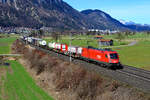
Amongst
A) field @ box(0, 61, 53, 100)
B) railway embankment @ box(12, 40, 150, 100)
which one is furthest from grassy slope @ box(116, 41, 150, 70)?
field @ box(0, 61, 53, 100)

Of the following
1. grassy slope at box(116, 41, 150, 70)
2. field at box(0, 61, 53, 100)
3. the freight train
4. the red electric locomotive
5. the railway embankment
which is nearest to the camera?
the railway embankment

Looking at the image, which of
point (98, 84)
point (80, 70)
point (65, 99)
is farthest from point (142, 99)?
point (80, 70)

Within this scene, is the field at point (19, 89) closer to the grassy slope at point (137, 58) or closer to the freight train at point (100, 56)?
the freight train at point (100, 56)

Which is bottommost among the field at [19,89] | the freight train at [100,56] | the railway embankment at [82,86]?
the field at [19,89]

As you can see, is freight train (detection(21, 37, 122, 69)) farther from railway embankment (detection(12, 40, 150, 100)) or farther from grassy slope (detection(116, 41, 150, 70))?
grassy slope (detection(116, 41, 150, 70))

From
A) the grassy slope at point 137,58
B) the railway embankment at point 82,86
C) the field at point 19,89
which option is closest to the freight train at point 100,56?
the railway embankment at point 82,86

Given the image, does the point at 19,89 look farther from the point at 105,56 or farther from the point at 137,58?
the point at 137,58

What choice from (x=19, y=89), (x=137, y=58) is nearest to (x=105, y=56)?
(x=19, y=89)

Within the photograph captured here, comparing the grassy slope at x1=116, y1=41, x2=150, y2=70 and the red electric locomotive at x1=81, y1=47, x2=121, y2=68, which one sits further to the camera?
the grassy slope at x1=116, y1=41, x2=150, y2=70

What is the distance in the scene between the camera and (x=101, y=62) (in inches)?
1676

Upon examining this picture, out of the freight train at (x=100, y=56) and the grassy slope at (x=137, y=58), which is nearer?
the freight train at (x=100, y=56)

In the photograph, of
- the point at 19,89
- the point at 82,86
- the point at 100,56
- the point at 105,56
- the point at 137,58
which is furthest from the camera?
the point at 137,58

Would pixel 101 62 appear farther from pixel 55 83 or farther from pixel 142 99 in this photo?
pixel 142 99

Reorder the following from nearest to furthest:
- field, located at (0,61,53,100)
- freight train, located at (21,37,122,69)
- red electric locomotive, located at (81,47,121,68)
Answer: field, located at (0,61,53,100)
red electric locomotive, located at (81,47,121,68)
freight train, located at (21,37,122,69)
